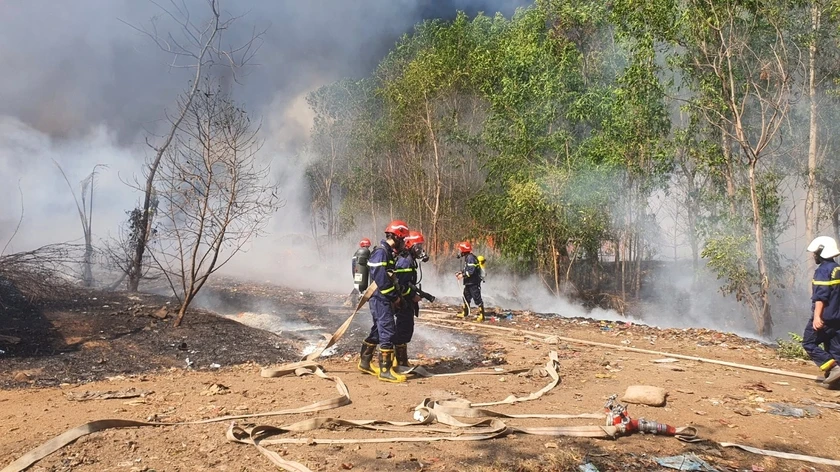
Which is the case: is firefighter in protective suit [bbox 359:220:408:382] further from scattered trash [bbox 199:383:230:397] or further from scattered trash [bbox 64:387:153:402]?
scattered trash [bbox 64:387:153:402]

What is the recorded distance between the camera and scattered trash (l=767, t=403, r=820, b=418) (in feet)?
18.5

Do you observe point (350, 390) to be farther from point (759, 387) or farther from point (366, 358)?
point (759, 387)

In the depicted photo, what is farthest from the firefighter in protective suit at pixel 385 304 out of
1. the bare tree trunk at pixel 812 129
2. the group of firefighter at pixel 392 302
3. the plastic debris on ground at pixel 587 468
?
the bare tree trunk at pixel 812 129

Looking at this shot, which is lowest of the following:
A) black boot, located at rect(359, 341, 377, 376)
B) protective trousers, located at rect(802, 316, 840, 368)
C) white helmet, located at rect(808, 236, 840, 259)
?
black boot, located at rect(359, 341, 377, 376)

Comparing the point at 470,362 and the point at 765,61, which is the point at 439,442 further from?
the point at 765,61

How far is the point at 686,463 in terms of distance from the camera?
4.24 metres

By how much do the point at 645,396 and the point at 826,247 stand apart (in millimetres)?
3026

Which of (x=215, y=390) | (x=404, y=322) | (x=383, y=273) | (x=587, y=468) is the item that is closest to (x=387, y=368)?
(x=404, y=322)

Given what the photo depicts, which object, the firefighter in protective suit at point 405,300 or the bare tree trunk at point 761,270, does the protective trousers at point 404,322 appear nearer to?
the firefighter in protective suit at point 405,300

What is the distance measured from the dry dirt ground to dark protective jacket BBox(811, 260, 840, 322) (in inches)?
35.2

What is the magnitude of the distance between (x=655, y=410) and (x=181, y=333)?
6909 mm

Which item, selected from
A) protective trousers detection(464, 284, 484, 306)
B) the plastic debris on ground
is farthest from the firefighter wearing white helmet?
protective trousers detection(464, 284, 484, 306)

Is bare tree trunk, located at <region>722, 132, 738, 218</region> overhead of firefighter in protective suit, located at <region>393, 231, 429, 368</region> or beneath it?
overhead

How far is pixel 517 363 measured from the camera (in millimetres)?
8383
